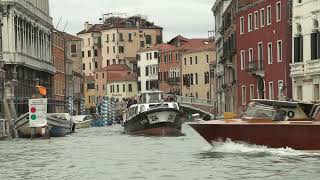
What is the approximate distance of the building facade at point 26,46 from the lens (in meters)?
67.9

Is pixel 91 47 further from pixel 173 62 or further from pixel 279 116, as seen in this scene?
pixel 279 116

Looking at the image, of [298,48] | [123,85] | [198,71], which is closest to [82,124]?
[298,48]

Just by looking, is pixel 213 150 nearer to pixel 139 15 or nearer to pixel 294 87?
pixel 294 87

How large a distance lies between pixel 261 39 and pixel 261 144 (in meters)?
36.6

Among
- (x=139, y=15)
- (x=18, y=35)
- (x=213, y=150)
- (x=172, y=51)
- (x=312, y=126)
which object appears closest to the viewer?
(x=312, y=126)

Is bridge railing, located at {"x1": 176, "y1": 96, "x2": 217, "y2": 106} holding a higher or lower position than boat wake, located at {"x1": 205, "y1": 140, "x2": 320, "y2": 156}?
higher

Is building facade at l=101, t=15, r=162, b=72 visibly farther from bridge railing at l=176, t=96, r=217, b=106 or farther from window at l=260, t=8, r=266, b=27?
window at l=260, t=8, r=266, b=27

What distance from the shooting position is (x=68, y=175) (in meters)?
24.7

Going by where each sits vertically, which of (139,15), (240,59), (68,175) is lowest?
(68,175)

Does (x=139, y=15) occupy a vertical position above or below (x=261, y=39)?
above

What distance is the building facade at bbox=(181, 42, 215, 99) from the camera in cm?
11831

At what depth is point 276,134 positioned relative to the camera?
2905 centimetres

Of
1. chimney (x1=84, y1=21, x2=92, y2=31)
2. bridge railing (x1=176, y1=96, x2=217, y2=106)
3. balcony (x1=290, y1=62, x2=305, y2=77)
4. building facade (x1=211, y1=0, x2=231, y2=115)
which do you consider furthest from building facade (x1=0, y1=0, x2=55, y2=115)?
chimney (x1=84, y1=21, x2=92, y2=31)

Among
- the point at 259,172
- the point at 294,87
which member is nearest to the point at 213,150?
the point at 259,172
